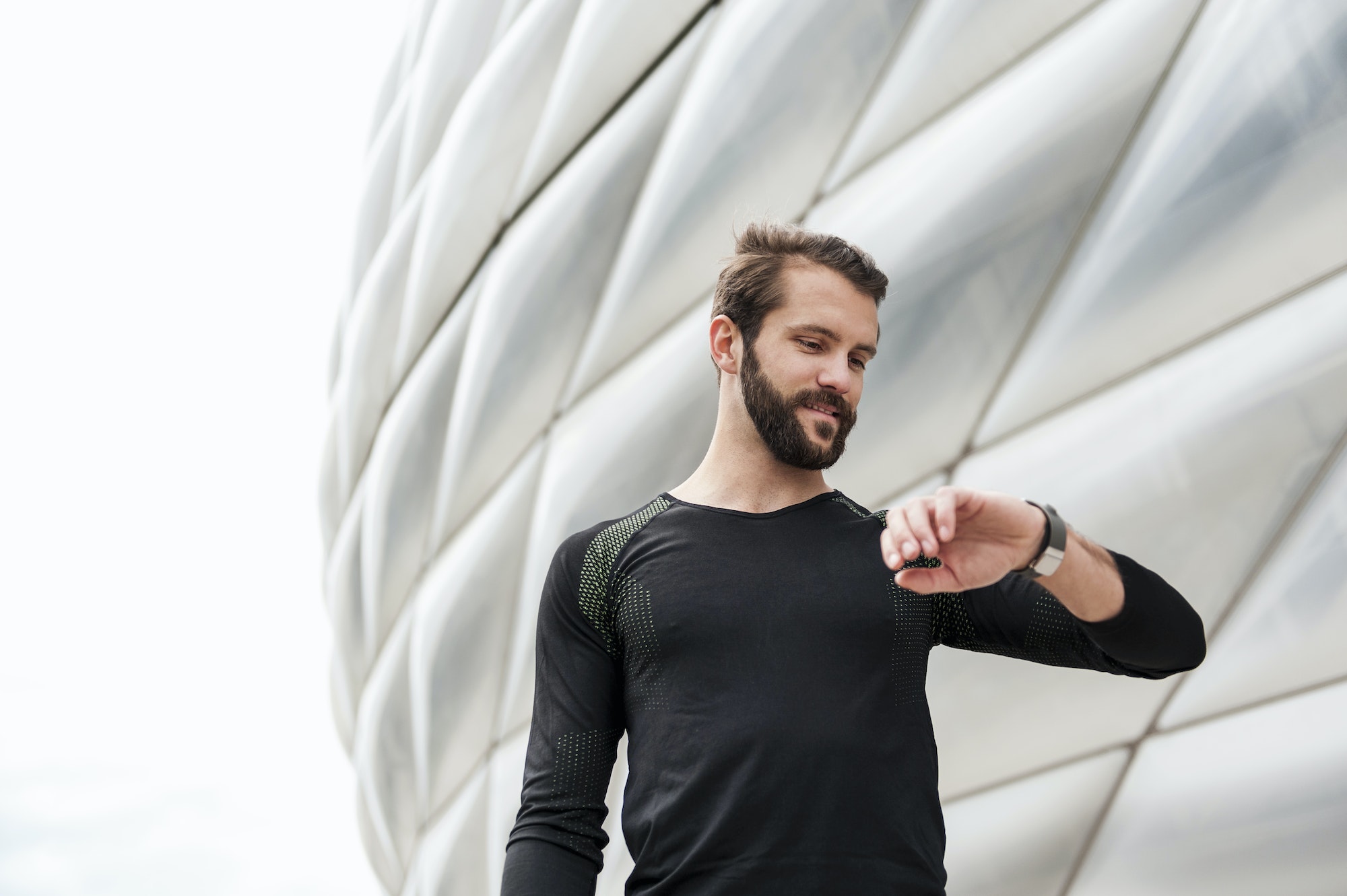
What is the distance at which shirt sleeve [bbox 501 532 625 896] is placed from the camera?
102cm

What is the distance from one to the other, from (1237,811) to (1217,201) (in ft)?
2.62

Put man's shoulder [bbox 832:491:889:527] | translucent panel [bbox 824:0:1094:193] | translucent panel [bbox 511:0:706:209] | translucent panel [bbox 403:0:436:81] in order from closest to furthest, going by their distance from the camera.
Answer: man's shoulder [bbox 832:491:889:527] < translucent panel [bbox 824:0:1094:193] < translucent panel [bbox 511:0:706:209] < translucent panel [bbox 403:0:436:81]

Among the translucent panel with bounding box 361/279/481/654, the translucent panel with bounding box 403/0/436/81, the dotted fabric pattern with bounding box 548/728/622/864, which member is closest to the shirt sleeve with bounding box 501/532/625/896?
the dotted fabric pattern with bounding box 548/728/622/864

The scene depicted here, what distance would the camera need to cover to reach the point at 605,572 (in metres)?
1.12

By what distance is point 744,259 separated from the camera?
122cm

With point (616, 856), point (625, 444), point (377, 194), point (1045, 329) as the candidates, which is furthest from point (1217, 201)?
point (377, 194)

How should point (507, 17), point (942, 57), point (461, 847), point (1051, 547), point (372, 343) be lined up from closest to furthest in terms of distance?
point (1051, 547), point (942, 57), point (461, 847), point (507, 17), point (372, 343)

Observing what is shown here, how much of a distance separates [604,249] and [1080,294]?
117cm

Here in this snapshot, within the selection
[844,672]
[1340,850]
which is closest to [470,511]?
[844,672]

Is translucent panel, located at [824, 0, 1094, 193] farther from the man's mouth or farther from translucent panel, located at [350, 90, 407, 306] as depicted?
translucent panel, located at [350, 90, 407, 306]

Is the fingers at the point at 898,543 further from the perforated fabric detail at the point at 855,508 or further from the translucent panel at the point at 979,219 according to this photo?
the translucent panel at the point at 979,219

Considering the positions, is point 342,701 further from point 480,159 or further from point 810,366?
point 810,366

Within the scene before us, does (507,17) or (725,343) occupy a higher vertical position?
(507,17)

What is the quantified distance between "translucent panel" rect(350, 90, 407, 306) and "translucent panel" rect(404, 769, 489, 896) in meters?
2.18
